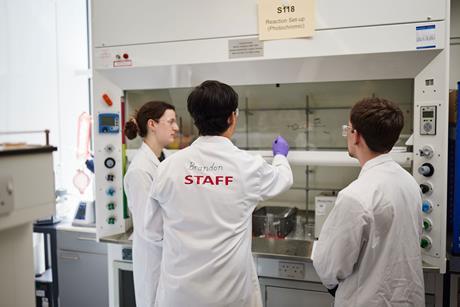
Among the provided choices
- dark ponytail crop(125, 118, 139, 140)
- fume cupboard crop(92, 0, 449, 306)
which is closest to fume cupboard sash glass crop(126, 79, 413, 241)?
fume cupboard crop(92, 0, 449, 306)

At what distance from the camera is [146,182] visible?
165 cm

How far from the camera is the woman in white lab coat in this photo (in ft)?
5.40

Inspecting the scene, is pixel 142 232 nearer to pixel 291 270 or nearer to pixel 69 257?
pixel 291 270

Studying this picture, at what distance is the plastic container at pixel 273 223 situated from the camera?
1949mm

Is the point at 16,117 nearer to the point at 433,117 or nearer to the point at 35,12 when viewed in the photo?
the point at 35,12

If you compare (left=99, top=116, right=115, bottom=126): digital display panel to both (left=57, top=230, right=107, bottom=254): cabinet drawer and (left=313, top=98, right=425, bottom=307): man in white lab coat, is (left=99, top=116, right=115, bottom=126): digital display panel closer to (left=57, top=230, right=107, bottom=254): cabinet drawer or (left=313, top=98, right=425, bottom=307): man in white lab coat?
(left=57, top=230, right=107, bottom=254): cabinet drawer

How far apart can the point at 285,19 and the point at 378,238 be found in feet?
3.38

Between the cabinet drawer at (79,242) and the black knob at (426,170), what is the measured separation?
1.87 m

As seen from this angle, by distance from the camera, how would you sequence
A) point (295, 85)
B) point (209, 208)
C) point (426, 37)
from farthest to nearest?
point (295, 85) < point (426, 37) < point (209, 208)

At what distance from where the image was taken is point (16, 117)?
8.85 ft

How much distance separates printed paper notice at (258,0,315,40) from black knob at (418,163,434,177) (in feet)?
2.45

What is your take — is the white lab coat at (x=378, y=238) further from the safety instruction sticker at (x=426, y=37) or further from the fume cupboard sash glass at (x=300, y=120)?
the fume cupboard sash glass at (x=300, y=120)

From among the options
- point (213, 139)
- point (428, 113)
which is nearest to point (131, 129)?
point (213, 139)

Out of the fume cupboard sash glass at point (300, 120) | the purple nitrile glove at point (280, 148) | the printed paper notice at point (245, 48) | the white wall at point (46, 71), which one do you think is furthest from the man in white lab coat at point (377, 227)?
the white wall at point (46, 71)
